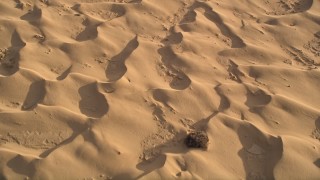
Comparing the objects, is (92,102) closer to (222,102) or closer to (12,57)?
(12,57)

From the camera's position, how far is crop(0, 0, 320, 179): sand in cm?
229

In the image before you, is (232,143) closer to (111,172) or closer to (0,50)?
(111,172)

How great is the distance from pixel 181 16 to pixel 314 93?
4.91 feet

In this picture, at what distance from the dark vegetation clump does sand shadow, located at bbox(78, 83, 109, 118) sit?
0.65 meters

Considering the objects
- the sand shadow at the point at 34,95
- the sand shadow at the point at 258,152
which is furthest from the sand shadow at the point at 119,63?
the sand shadow at the point at 258,152

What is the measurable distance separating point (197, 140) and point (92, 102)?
0.86m

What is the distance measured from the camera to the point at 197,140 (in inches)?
93.0

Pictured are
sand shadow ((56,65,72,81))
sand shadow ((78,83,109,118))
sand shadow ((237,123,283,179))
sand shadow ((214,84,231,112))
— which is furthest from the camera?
sand shadow ((56,65,72,81))

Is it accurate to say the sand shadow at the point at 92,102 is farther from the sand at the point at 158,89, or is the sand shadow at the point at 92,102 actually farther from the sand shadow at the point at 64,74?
the sand shadow at the point at 64,74

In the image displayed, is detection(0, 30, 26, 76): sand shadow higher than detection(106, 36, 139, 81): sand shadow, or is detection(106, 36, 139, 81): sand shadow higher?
detection(106, 36, 139, 81): sand shadow

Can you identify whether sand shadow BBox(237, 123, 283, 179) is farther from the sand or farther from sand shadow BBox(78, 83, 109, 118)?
sand shadow BBox(78, 83, 109, 118)

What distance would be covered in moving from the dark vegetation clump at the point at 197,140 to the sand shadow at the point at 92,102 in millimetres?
651

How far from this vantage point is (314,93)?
2.84 metres

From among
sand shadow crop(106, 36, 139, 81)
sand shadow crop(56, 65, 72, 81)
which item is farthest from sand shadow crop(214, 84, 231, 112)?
sand shadow crop(56, 65, 72, 81)
